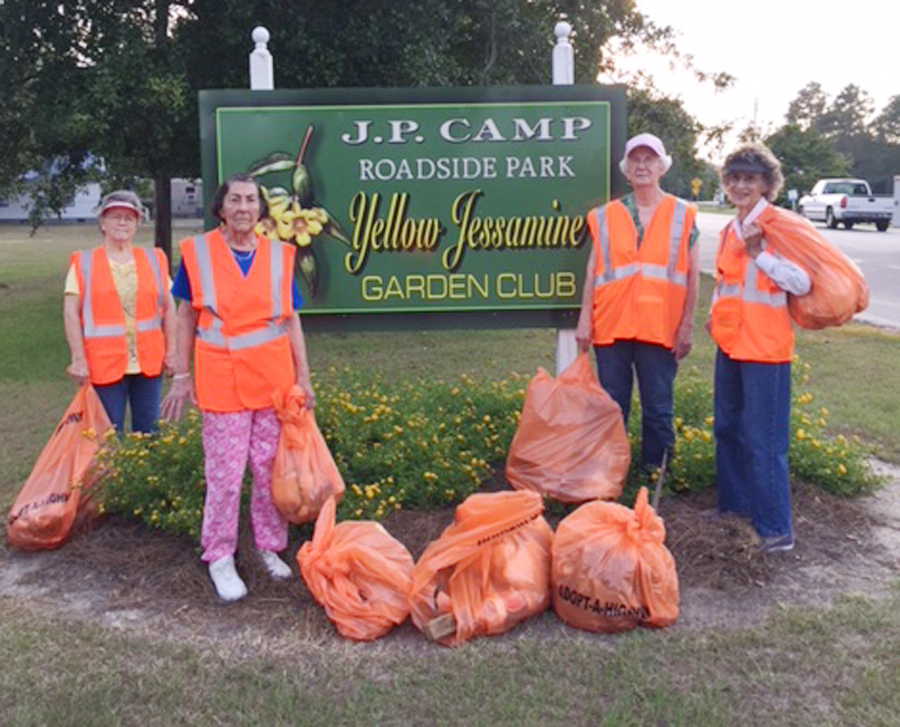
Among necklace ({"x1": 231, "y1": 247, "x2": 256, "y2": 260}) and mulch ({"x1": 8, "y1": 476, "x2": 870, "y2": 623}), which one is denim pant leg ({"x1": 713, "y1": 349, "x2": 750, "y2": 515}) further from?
necklace ({"x1": 231, "y1": 247, "x2": 256, "y2": 260})

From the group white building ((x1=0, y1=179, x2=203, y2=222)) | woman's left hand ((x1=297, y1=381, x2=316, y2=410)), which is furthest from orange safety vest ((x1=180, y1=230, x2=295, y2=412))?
white building ((x1=0, y1=179, x2=203, y2=222))

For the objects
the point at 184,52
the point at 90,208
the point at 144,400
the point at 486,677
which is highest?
the point at 184,52

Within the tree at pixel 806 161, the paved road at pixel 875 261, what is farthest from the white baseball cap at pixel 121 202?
the tree at pixel 806 161

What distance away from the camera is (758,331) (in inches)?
170

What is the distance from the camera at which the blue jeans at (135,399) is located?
A: 5.20 metres

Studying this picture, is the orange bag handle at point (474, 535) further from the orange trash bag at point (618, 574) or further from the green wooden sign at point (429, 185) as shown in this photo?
the green wooden sign at point (429, 185)

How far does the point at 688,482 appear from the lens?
16.9 ft

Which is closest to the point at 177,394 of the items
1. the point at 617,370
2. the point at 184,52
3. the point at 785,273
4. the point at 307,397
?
the point at 307,397

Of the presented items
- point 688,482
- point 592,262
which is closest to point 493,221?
point 592,262

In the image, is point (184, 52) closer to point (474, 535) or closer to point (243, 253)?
point (243, 253)

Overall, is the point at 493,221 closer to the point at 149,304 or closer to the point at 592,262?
the point at 592,262

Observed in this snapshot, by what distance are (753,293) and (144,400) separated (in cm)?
317

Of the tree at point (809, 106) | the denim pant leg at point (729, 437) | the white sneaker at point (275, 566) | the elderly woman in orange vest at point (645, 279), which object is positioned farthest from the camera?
the tree at point (809, 106)

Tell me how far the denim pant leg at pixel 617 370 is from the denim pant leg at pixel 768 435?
79 cm
